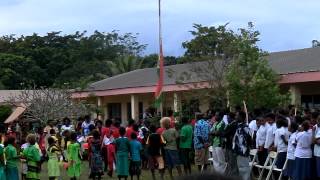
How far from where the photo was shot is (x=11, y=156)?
13.2m

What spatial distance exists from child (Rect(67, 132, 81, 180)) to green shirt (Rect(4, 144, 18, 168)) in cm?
198

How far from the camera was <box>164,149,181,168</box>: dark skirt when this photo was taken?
15.2m

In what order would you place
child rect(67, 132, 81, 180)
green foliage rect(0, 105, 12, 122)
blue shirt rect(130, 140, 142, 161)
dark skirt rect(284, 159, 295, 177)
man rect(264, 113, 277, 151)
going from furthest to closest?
1. green foliage rect(0, 105, 12, 122)
2. blue shirt rect(130, 140, 142, 161)
3. child rect(67, 132, 81, 180)
4. man rect(264, 113, 277, 151)
5. dark skirt rect(284, 159, 295, 177)

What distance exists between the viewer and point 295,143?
11.7 meters

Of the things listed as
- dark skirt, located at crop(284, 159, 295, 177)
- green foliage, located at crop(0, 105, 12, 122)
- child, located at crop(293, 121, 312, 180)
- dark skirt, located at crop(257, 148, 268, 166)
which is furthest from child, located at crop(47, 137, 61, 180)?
green foliage, located at crop(0, 105, 12, 122)

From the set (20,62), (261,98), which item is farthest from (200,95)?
(20,62)

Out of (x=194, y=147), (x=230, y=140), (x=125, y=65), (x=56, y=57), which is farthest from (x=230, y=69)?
(x=56, y=57)

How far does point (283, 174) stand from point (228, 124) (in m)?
1.51

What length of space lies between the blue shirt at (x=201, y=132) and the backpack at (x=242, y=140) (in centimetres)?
274

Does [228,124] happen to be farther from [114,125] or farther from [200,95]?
[200,95]

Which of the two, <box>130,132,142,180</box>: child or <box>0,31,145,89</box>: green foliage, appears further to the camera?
<box>0,31,145,89</box>: green foliage

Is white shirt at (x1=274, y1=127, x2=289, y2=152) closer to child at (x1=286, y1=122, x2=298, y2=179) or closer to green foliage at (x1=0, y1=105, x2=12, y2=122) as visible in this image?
child at (x1=286, y1=122, x2=298, y2=179)

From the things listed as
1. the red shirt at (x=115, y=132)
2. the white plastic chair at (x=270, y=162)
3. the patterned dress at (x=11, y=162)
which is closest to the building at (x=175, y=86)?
the red shirt at (x=115, y=132)

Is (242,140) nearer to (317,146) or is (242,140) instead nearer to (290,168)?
(290,168)
